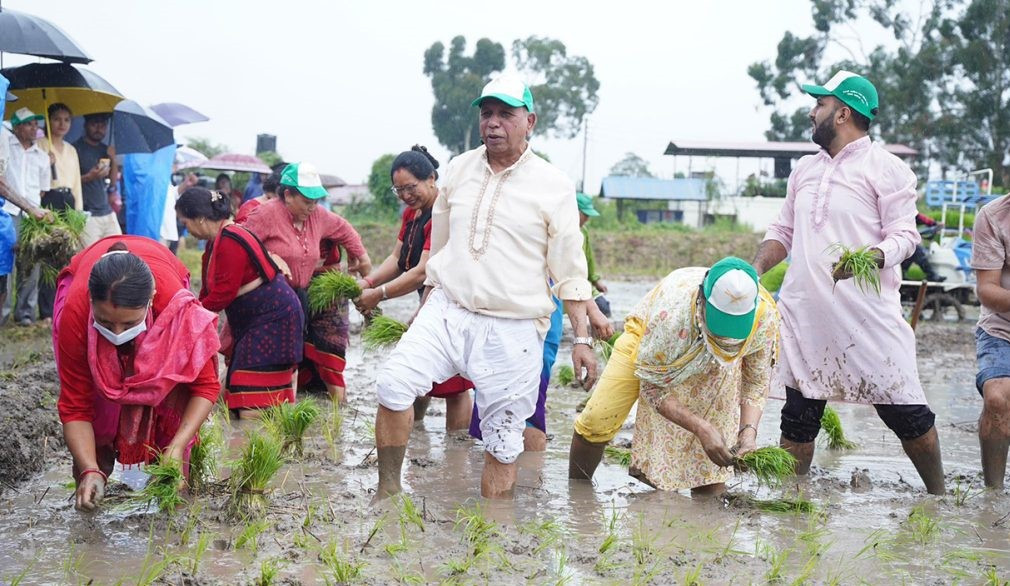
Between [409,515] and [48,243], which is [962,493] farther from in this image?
[48,243]

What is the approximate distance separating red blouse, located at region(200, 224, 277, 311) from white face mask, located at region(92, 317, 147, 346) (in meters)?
2.47

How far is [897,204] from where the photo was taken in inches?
206

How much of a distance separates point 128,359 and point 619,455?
2697mm

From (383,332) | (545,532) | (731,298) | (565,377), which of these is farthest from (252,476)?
(565,377)

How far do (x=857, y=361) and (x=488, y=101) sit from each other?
2179 millimetres

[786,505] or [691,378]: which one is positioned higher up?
[691,378]

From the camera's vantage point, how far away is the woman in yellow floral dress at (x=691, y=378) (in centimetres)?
430

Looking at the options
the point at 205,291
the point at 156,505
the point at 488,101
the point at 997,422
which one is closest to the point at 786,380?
the point at 997,422

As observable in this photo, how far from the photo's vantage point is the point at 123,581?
376 cm

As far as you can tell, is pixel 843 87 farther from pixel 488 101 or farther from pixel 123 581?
pixel 123 581

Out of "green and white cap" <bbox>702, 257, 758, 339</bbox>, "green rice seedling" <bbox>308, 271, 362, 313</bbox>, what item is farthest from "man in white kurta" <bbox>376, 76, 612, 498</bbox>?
"green rice seedling" <bbox>308, 271, 362, 313</bbox>

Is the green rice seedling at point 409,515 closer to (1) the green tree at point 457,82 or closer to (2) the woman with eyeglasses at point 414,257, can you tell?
(2) the woman with eyeglasses at point 414,257

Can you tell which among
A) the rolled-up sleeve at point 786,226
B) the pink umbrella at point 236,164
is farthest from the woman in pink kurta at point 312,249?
the pink umbrella at point 236,164

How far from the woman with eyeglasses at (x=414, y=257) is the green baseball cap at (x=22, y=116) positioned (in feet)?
13.2
